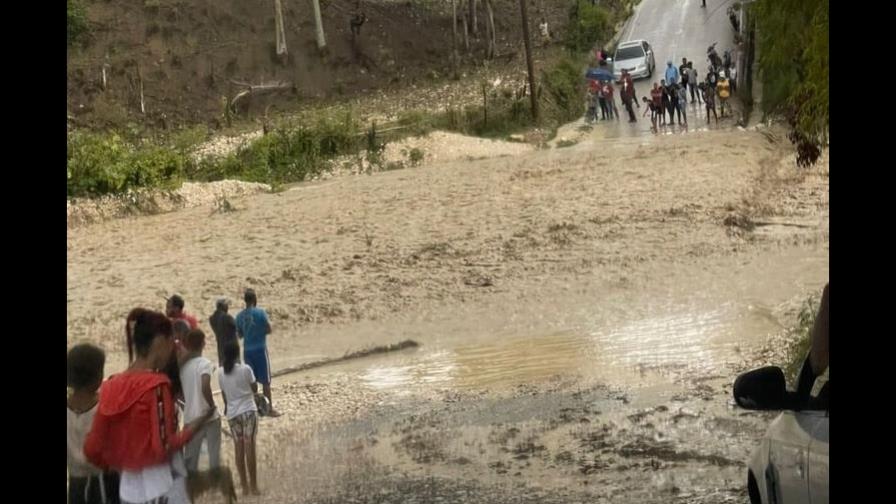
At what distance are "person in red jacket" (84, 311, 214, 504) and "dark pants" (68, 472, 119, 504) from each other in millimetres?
63

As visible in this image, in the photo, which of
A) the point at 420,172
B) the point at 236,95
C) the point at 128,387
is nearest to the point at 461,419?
the point at 128,387

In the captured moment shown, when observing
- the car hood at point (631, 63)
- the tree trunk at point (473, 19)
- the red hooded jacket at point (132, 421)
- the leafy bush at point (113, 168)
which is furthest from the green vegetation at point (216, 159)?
the red hooded jacket at point (132, 421)

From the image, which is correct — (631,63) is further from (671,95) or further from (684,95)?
(671,95)

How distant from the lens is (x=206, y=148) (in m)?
34.0

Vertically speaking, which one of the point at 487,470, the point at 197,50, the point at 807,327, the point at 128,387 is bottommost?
the point at 487,470

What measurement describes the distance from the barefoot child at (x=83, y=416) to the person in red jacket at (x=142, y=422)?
68mm

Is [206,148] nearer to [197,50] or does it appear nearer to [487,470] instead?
[197,50]

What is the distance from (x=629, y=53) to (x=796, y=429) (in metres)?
37.0

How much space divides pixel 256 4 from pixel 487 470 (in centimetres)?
3523

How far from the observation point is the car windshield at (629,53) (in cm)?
4081

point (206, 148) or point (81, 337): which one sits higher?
point (206, 148)

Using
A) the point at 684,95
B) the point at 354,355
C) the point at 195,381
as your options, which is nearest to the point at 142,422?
the point at 195,381

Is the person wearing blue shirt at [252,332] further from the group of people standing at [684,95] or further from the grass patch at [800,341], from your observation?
the group of people standing at [684,95]

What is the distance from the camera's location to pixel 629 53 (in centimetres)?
4094
